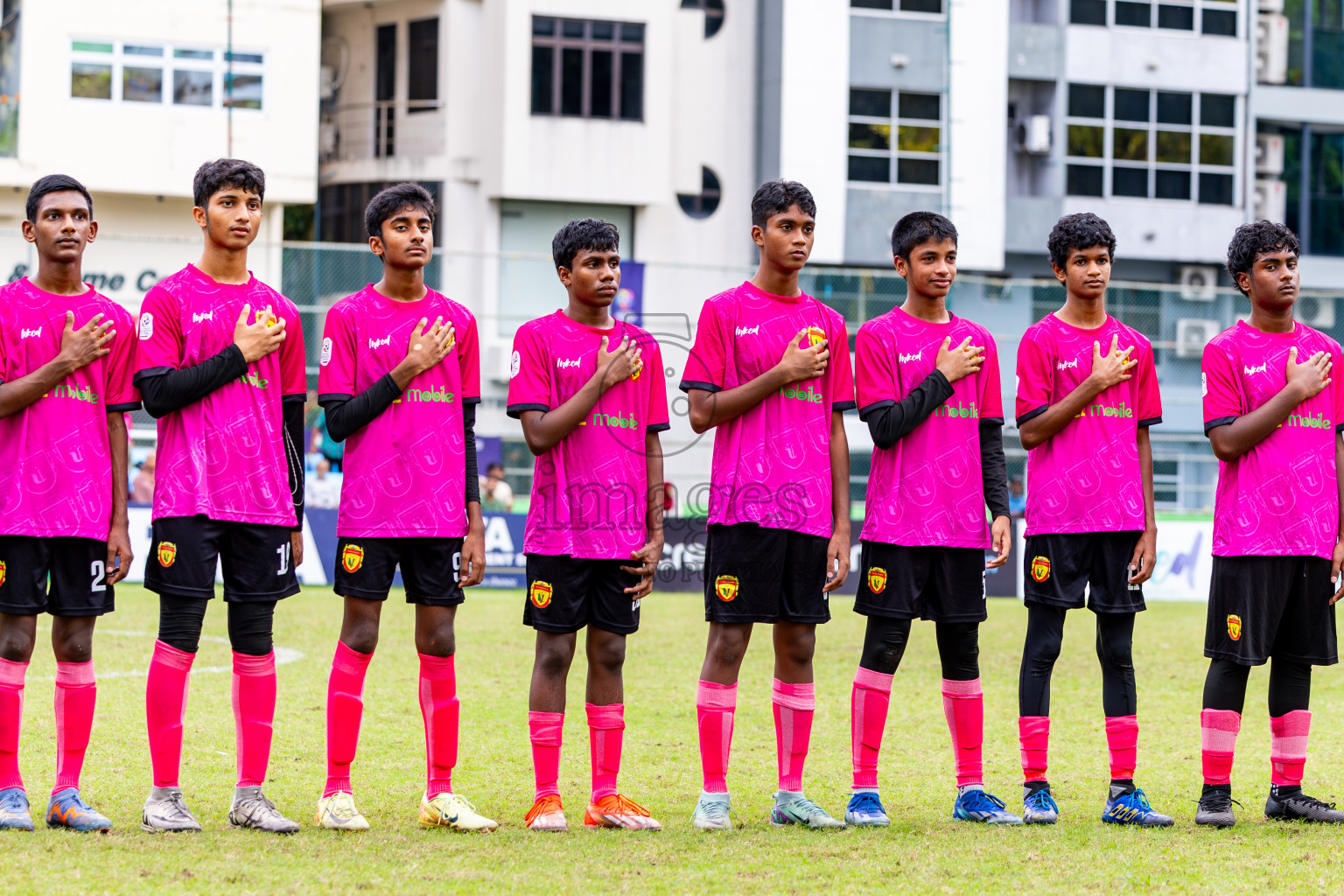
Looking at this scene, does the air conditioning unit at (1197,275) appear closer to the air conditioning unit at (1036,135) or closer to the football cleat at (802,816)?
the air conditioning unit at (1036,135)

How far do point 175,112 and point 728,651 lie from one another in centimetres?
2757

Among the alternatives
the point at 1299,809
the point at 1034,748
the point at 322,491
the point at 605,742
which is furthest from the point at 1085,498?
the point at 322,491

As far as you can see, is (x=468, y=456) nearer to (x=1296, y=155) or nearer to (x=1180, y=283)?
(x=1180, y=283)

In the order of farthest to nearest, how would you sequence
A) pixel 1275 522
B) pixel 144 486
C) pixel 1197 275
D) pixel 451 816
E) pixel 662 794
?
pixel 1197 275, pixel 144 486, pixel 662 794, pixel 1275 522, pixel 451 816

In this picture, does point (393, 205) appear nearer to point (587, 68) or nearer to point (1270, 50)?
point (587, 68)

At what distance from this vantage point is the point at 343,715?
671 centimetres

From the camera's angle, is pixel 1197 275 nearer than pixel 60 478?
No

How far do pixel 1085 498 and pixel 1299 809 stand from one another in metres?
1.64

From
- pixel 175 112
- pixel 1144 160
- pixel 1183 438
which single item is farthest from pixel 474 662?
pixel 1144 160

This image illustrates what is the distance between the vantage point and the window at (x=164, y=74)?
103ft

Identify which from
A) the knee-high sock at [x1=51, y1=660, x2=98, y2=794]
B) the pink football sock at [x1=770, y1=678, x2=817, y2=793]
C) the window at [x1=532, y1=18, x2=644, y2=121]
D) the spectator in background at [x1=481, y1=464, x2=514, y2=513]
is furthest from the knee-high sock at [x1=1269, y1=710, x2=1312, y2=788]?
the window at [x1=532, y1=18, x2=644, y2=121]

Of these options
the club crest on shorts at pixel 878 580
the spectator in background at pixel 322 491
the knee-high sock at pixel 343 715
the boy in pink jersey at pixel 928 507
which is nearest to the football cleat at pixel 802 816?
the boy in pink jersey at pixel 928 507

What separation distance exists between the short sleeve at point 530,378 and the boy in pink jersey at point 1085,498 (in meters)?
2.13

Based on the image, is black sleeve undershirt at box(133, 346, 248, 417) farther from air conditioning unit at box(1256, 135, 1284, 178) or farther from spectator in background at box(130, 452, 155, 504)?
air conditioning unit at box(1256, 135, 1284, 178)
